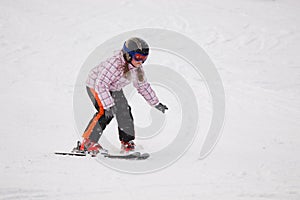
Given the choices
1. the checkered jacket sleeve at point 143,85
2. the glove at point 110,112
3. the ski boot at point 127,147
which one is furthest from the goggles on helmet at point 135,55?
the ski boot at point 127,147

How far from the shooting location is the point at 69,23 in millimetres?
13367

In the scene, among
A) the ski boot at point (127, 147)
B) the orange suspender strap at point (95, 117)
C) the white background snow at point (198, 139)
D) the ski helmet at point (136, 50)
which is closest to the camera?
the white background snow at point (198, 139)

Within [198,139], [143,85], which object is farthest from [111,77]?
[198,139]

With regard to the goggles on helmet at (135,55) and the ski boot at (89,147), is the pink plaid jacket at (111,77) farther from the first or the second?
the ski boot at (89,147)

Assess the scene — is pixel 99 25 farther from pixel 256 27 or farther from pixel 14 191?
pixel 14 191

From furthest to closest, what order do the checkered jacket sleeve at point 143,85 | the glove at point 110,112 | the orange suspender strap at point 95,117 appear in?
1. the checkered jacket sleeve at point 143,85
2. the orange suspender strap at point 95,117
3. the glove at point 110,112

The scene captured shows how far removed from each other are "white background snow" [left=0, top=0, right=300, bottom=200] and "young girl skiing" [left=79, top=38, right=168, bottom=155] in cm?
48

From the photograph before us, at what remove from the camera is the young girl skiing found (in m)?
4.81

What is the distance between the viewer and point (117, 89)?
518cm

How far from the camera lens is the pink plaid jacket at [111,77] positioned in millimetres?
4797

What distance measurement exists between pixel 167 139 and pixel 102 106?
153 cm

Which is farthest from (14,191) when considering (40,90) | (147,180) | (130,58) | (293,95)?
(293,95)

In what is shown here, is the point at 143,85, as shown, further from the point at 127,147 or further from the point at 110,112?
the point at 127,147

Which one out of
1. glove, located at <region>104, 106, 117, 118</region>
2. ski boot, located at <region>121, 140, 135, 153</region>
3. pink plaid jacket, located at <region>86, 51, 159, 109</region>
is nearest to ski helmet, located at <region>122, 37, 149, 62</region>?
pink plaid jacket, located at <region>86, 51, 159, 109</region>
